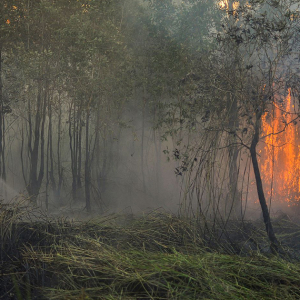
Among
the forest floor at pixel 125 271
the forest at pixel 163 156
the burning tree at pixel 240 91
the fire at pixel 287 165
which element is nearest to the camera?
the forest floor at pixel 125 271

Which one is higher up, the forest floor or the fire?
the fire

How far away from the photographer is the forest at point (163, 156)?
444 cm

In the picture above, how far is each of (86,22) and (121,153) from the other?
8256 millimetres

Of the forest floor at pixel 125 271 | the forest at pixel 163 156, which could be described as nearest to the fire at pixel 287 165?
the forest at pixel 163 156

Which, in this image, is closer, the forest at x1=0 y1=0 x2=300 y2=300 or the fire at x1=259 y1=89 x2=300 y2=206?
the forest at x1=0 y1=0 x2=300 y2=300

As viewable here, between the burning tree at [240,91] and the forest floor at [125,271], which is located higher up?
the burning tree at [240,91]

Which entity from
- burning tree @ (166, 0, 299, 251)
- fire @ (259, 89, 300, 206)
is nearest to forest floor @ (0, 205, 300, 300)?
burning tree @ (166, 0, 299, 251)

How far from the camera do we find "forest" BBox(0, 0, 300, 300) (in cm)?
444

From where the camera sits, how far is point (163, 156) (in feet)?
66.7

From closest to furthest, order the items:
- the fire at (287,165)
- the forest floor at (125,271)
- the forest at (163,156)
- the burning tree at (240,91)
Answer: the forest floor at (125,271) < the forest at (163,156) < the burning tree at (240,91) < the fire at (287,165)

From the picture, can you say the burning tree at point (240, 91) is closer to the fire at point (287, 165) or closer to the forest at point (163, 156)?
the forest at point (163, 156)

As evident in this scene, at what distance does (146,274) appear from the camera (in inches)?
161

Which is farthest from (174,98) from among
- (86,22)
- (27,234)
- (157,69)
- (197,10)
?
(27,234)

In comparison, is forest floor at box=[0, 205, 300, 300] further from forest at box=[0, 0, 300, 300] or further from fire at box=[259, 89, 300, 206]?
fire at box=[259, 89, 300, 206]
